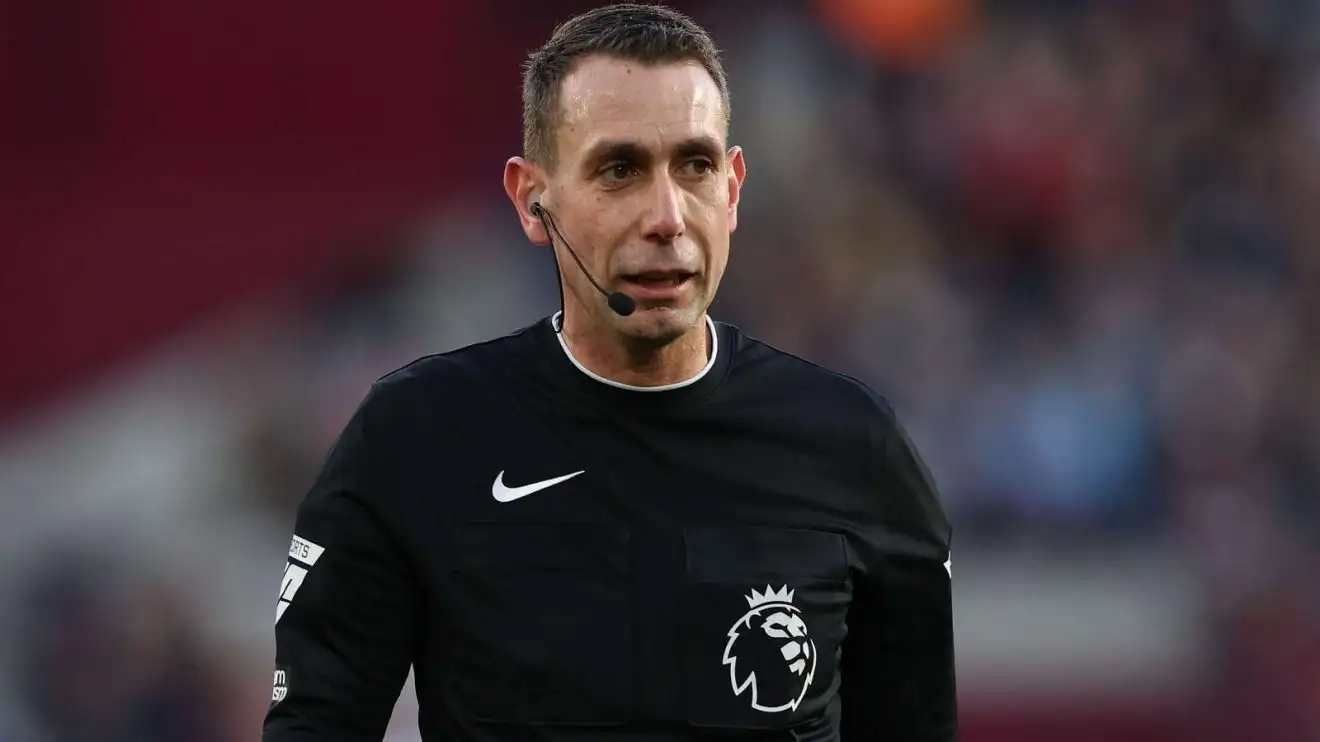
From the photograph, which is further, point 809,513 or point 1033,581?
point 1033,581

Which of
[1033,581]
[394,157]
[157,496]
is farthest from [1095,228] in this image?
[157,496]

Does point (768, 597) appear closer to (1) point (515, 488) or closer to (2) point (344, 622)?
(1) point (515, 488)

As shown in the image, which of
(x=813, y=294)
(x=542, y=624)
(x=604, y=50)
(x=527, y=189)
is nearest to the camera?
A: (x=542, y=624)

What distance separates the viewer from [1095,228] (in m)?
8.03

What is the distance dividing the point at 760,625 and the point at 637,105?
30.5 inches

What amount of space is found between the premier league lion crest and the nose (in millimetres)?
532

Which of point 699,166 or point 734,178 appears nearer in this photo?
point 699,166

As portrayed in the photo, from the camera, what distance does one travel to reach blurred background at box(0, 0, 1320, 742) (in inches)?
288

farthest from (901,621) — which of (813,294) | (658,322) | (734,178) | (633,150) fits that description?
(813,294)

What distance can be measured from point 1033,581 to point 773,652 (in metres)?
5.23

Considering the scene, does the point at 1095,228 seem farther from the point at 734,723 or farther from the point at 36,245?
the point at 734,723

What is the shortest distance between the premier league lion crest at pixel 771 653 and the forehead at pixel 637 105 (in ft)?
2.23

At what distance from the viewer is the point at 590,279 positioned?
8.37 feet

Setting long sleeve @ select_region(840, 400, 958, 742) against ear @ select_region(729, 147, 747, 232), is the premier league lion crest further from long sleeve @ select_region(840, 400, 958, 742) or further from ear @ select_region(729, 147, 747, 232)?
ear @ select_region(729, 147, 747, 232)
